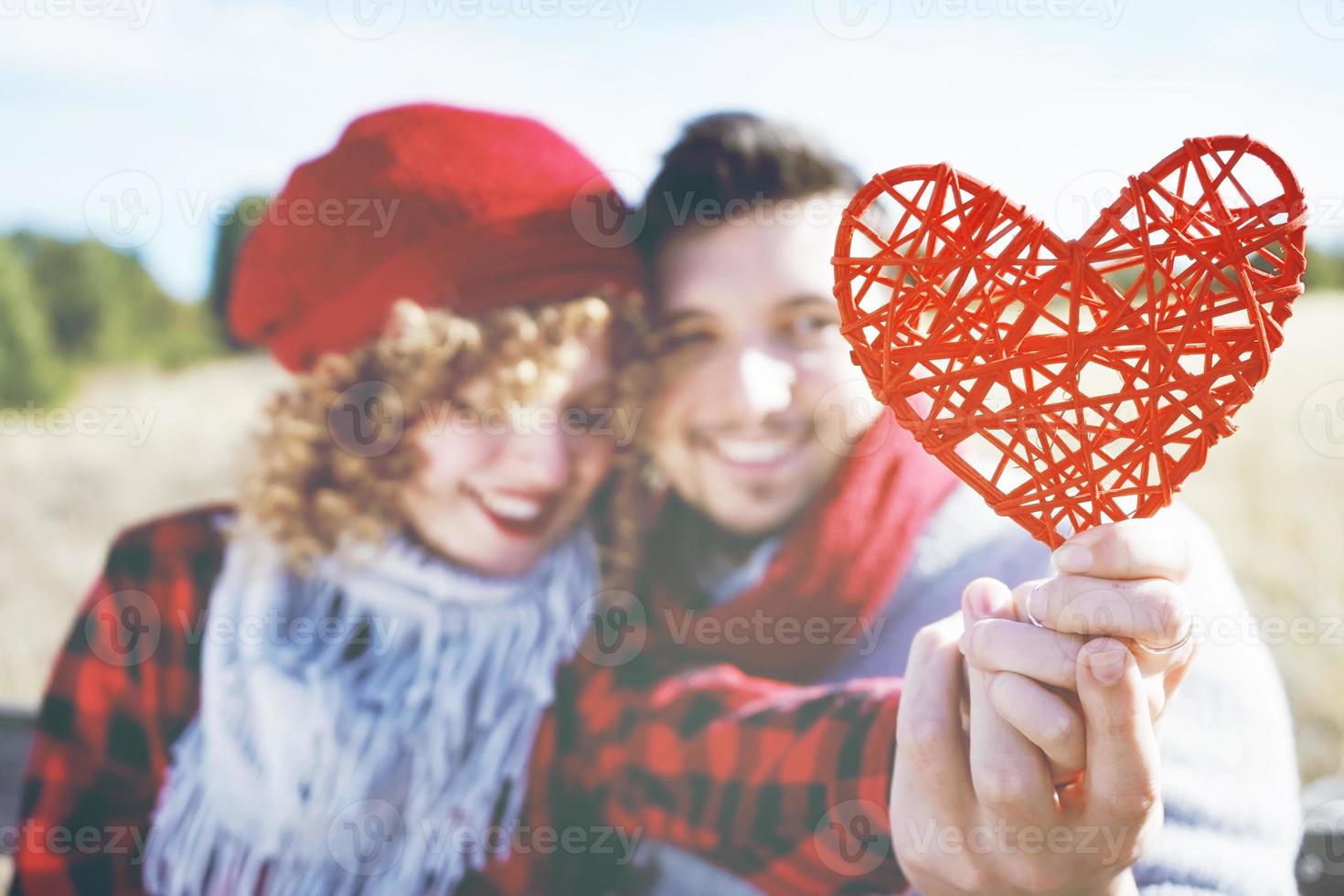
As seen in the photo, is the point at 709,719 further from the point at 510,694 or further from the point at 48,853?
the point at 48,853

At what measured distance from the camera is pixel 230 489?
1.69 metres

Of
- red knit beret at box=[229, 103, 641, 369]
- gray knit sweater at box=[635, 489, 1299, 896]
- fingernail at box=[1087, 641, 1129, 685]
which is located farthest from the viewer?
red knit beret at box=[229, 103, 641, 369]

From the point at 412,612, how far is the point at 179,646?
1.29 ft

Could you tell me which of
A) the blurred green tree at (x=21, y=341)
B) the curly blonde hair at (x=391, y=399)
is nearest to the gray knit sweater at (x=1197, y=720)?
the curly blonde hair at (x=391, y=399)

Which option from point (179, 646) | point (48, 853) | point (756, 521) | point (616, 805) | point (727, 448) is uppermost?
point (727, 448)

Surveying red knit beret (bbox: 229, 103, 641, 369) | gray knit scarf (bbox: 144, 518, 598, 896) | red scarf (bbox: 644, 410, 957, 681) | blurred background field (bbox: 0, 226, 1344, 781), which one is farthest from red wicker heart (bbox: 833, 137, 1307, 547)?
blurred background field (bbox: 0, 226, 1344, 781)

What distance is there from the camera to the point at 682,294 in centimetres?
151

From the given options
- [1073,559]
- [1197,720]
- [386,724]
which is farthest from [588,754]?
[1073,559]

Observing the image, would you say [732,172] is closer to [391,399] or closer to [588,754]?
[391,399]

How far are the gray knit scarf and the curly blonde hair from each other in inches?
2.6

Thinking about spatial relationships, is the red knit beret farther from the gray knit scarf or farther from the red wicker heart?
the red wicker heart

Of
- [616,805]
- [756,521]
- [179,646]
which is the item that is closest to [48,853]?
[179,646]

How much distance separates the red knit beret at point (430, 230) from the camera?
146 centimetres

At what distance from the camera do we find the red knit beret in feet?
4.78
